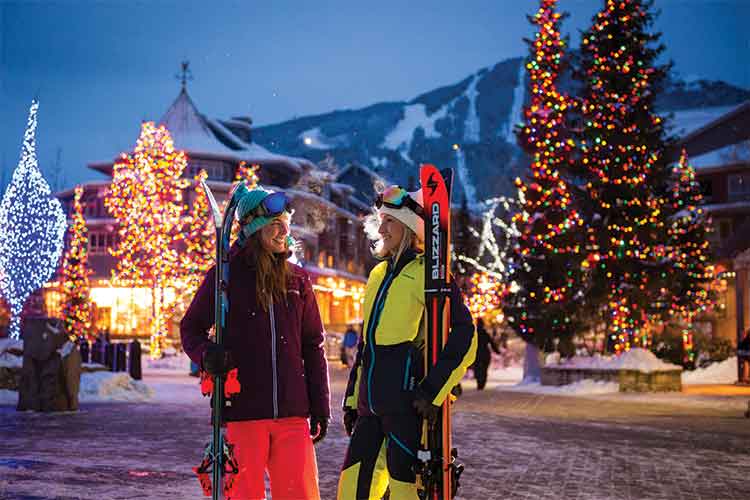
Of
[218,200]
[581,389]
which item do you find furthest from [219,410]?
[218,200]

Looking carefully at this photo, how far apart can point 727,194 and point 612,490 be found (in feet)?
156

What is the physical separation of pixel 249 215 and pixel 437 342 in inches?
45.6

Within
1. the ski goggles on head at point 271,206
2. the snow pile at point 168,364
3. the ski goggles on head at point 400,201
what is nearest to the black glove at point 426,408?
the ski goggles on head at point 400,201

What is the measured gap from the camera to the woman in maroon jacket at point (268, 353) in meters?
4.46

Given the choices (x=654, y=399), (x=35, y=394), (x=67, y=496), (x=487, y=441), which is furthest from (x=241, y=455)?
(x=654, y=399)

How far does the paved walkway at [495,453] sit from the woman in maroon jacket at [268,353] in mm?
3086

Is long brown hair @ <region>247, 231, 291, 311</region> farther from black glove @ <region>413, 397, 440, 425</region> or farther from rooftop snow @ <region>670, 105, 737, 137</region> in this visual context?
rooftop snow @ <region>670, 105, 737, 137</region>

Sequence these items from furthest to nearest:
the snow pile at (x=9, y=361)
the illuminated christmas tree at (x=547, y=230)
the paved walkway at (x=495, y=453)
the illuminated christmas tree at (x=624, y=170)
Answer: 1. the illuminated christmas tree at (x=547, y=230)
2. the illuminated christmas tree at (x=624, y=170)
3. the snow pile at (x=9, y=361)
4. the paved walkway at (x=495, y=453)

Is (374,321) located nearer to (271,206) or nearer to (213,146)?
(271,206)

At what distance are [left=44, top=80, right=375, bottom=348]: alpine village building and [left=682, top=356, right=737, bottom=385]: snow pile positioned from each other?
2565 cm

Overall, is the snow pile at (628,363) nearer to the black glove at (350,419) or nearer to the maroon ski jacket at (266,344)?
the black glove at (350,419)

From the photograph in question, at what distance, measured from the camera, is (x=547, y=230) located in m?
25.0

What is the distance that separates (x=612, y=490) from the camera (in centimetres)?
797

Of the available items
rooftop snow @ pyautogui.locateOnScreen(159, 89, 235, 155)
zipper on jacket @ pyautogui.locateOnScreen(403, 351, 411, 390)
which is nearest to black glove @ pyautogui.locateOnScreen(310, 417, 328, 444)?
zipper on jacket @ pyautogui.locateOnScreen(403, 351, 411, 390)
